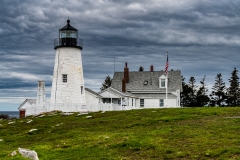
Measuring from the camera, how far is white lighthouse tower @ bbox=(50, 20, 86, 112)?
4656cm

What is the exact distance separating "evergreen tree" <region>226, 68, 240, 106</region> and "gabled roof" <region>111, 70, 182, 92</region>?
16.1 meters

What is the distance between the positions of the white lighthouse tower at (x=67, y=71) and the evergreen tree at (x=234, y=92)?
35.3 m

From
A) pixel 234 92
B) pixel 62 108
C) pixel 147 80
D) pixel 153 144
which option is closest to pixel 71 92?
pixel 62 108

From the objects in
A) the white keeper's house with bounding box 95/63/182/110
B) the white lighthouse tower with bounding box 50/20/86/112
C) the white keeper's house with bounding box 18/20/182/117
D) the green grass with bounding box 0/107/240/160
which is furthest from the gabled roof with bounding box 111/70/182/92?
the green grass with bounding box 0/107/240/160

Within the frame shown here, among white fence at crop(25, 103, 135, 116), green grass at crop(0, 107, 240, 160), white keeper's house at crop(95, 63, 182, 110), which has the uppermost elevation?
white keeper's house at crop(95, 63, 182, 110)

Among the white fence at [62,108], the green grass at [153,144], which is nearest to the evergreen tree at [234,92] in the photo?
the white fence at [62,108]

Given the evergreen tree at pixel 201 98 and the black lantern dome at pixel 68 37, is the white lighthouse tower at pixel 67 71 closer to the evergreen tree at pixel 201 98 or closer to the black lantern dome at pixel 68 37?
the black lantern dome at pixel 68 37

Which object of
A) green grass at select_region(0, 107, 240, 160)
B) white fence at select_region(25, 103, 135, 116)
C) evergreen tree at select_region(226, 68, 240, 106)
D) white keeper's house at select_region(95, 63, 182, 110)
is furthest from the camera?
evergreen tree at select_region(226, 68, 240, 106)

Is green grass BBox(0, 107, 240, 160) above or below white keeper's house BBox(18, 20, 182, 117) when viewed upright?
below

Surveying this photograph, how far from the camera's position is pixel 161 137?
18891mm

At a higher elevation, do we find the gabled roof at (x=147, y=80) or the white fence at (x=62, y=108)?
the gabled roof at (x=147, y=80)

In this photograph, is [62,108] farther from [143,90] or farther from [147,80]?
[147,80]

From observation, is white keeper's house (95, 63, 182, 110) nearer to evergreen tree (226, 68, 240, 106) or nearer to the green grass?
evergreen tree (226, 68, 240, 106)

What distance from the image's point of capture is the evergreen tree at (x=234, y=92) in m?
72.4
